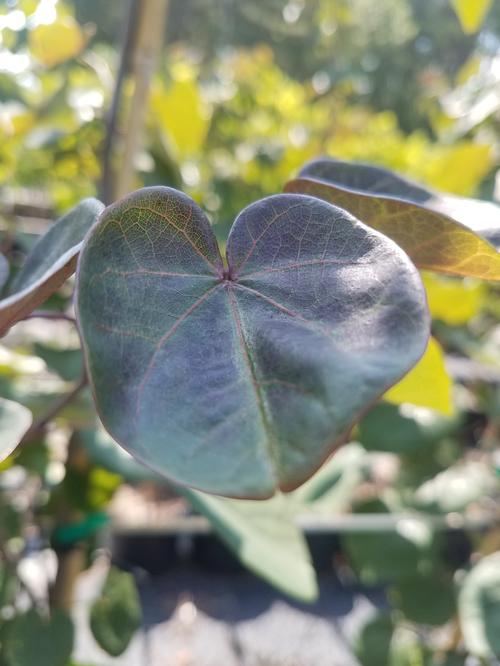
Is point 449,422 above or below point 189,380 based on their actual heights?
below

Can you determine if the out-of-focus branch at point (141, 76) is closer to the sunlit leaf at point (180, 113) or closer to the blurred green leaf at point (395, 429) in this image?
the sunlit leaf at point (180, 113)

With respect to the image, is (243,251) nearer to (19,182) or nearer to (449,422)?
(449,422)

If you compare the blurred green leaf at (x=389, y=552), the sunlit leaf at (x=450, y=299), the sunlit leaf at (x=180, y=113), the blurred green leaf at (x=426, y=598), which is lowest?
the blurred green leaf at (x=426, y=598)

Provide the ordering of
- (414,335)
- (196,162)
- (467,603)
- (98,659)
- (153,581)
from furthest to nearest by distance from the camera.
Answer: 1. (153,581)
2. (98,659)
3. (196,162)
4. (467,603)
5. (414,335)

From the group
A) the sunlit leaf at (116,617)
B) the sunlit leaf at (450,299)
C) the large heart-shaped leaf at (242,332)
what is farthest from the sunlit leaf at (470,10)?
the sunlit leaf at (116,617)

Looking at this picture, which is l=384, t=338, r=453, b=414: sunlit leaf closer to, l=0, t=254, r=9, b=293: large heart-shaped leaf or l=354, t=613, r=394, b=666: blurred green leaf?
l=0, t=254, r=9, b=293: large heart-shaped leaf

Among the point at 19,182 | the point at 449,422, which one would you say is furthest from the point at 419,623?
the point at 19,182
